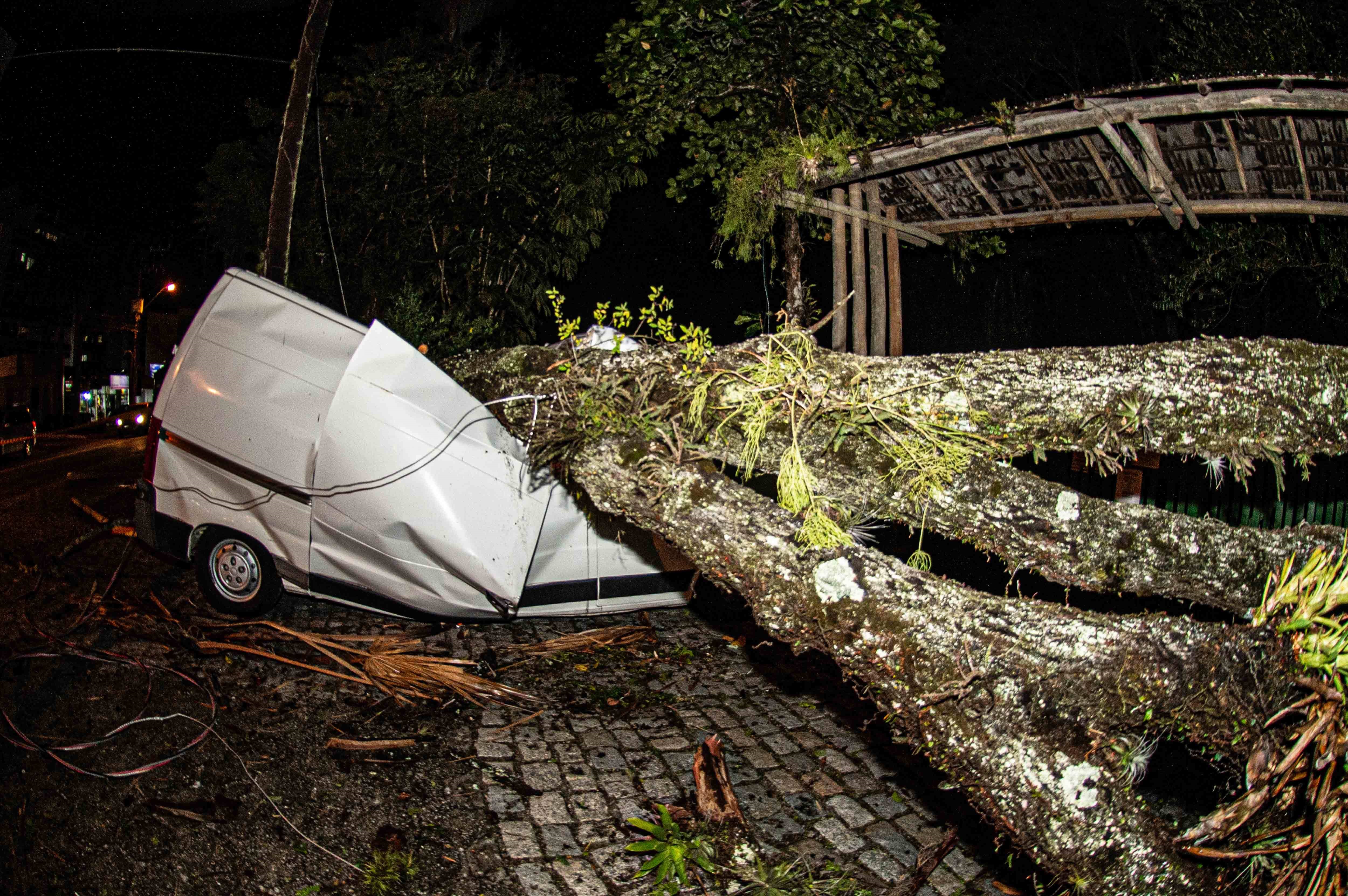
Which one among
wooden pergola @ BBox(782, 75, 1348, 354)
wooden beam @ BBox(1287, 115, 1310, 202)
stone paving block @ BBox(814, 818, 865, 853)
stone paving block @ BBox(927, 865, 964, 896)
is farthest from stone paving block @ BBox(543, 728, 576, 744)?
wooden beam @ BBox(1287, 115, 1310, 202)

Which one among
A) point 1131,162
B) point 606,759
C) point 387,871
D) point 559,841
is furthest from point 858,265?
point 387,871

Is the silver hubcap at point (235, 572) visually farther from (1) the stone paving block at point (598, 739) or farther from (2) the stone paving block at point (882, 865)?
(2) the stone paving block at point (882, 865)

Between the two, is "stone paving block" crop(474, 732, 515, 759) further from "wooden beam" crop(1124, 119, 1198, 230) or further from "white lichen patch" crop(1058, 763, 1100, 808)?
"wooden beam" crop(1124, 119, 1198, 230)

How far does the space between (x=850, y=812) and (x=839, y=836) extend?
245mm

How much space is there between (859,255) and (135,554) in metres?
7.37

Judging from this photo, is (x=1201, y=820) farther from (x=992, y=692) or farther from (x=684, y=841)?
(x=684, y=841)

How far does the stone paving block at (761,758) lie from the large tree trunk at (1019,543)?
1.99 m

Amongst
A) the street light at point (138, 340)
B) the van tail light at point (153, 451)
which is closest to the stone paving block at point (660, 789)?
the van tail light at point (153, 451)

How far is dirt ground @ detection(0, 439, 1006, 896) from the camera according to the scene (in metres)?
3.64

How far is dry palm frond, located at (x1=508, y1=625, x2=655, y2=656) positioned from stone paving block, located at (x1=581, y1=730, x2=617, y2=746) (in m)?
1.18

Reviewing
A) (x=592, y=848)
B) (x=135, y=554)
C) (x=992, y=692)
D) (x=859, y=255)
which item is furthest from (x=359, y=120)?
(x=992, y=692)

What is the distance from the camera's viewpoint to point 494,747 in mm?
4652

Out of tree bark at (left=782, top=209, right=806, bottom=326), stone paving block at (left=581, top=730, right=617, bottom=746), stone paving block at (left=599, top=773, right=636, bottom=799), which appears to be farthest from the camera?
tree bark at (left=782, top=209, right=806, bottom=326)

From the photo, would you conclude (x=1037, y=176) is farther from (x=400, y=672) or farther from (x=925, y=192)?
(x=400, y=672)
